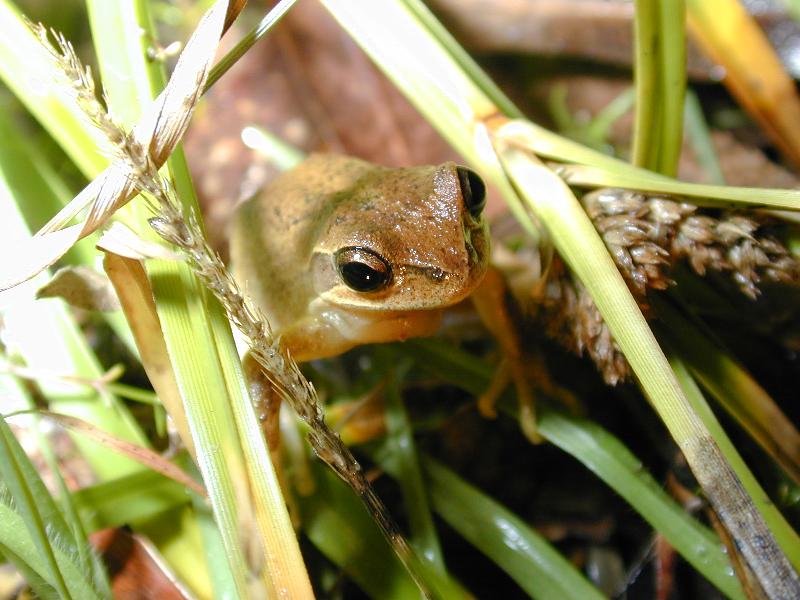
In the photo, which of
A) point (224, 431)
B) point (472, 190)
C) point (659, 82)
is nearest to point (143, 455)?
point (224, 431)

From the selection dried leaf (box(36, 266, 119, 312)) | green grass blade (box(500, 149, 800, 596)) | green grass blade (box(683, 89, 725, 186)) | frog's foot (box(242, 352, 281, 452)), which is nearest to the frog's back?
frog's foot (box(242, 352, 281, 452))

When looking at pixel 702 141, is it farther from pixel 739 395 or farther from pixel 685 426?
pixel 685 426

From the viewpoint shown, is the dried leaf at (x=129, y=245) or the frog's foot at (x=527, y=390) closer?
the dried leaf at (x=129, y=245)

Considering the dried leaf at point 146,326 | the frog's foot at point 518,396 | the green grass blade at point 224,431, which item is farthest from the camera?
the frog's foot at point 518,396

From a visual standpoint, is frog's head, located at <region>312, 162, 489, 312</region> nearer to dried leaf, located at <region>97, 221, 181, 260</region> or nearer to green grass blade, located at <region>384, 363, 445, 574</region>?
green grass blade, located at <region>384, 363, 445, 574</region>

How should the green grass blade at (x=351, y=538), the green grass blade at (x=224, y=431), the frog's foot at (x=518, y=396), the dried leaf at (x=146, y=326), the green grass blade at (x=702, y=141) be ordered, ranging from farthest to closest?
the green grass blade at (x=702, y=141) < the frog's foot at (x=518, y=396) < the green grass blade at (x=351, y=538) < the dried leaf at (x=146, y=326) < the green grass blade at (x=224, y=431)

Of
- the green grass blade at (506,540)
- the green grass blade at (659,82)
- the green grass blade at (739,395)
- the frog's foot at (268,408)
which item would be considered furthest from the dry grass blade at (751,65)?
the frog's foot at (268,408)

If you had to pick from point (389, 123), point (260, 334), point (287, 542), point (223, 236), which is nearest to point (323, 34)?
point (389, 123)

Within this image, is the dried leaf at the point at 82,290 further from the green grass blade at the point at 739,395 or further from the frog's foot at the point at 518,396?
the green grass blade at the point at 739,395

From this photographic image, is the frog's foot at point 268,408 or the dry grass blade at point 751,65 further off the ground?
the frog's foot at point 268,408
